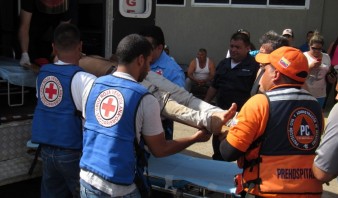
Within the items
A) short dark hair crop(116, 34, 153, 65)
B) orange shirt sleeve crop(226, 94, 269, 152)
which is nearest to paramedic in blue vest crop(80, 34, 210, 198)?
short dark hair crop(116, 34, 153, 65)

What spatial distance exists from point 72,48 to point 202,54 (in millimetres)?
6167

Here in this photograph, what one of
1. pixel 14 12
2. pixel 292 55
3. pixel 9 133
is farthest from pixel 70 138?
pixel 14 12

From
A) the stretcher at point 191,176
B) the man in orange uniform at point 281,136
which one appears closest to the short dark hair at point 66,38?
the stretcher at point 191,176

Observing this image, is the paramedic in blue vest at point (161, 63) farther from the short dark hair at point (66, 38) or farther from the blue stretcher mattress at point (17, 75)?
the blue stretcher mattress at point (17, 75)

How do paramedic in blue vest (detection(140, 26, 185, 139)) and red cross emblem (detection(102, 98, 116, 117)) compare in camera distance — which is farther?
paramedic in blue vest (detection(140, 26, 185, 139))

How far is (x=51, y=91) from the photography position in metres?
2.97

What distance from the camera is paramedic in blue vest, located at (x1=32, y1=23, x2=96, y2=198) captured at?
292 centimetres

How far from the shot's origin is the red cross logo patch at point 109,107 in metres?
2.30

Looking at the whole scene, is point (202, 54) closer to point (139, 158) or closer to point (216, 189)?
point (216, 189)

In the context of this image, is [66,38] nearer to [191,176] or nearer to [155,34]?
[155,34]

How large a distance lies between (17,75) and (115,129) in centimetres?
196

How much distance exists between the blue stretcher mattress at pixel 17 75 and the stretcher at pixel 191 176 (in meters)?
1.34

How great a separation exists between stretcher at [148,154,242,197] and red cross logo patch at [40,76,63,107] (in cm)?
104

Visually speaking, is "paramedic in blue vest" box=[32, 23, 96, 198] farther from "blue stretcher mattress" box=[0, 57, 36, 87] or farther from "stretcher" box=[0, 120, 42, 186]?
"blue stretcher mattress" box=[0, 57, 36, 87]
